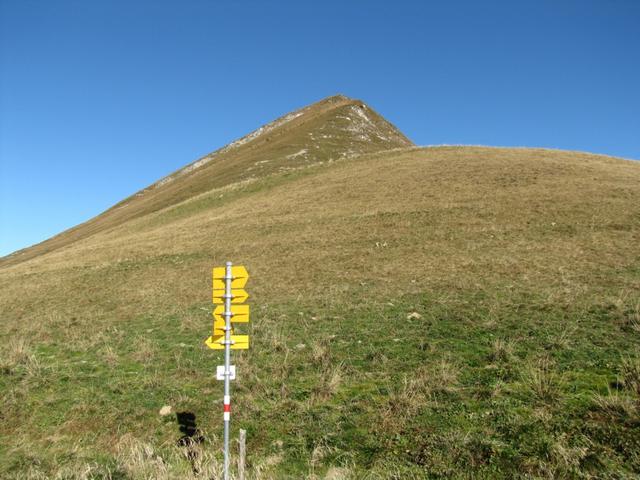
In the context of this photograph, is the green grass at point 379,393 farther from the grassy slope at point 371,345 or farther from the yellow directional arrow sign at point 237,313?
the yellow directional arrow sign at point 237,313

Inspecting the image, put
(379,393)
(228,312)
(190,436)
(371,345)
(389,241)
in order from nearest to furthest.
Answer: (228,312), (190,436), (379,393), (371,345), (389,241)

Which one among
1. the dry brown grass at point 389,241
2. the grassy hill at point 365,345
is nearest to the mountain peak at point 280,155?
the dry brown grass at point 389,241

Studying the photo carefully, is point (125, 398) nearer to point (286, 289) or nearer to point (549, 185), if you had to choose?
point (286, 289)

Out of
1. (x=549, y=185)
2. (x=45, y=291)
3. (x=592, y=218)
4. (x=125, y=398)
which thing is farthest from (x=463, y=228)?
(x=45, y=291)

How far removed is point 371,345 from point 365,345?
164 mm

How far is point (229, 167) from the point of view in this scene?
60.5 m

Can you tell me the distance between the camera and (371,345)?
11758 millimetres

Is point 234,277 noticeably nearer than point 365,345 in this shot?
Yes

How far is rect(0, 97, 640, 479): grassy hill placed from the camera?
299 inches

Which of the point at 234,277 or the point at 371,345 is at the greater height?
the point at 234,277

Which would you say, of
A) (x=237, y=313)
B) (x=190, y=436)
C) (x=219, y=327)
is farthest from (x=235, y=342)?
(x=190, y=436)

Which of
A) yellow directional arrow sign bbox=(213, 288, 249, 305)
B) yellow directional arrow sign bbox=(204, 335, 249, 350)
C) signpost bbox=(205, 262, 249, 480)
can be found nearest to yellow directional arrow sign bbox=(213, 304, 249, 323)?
signpost bbox=(205, 262, 249, 480)

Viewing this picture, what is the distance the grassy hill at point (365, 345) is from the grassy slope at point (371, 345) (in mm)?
54

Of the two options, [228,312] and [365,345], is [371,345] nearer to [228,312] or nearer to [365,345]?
[365,345]
